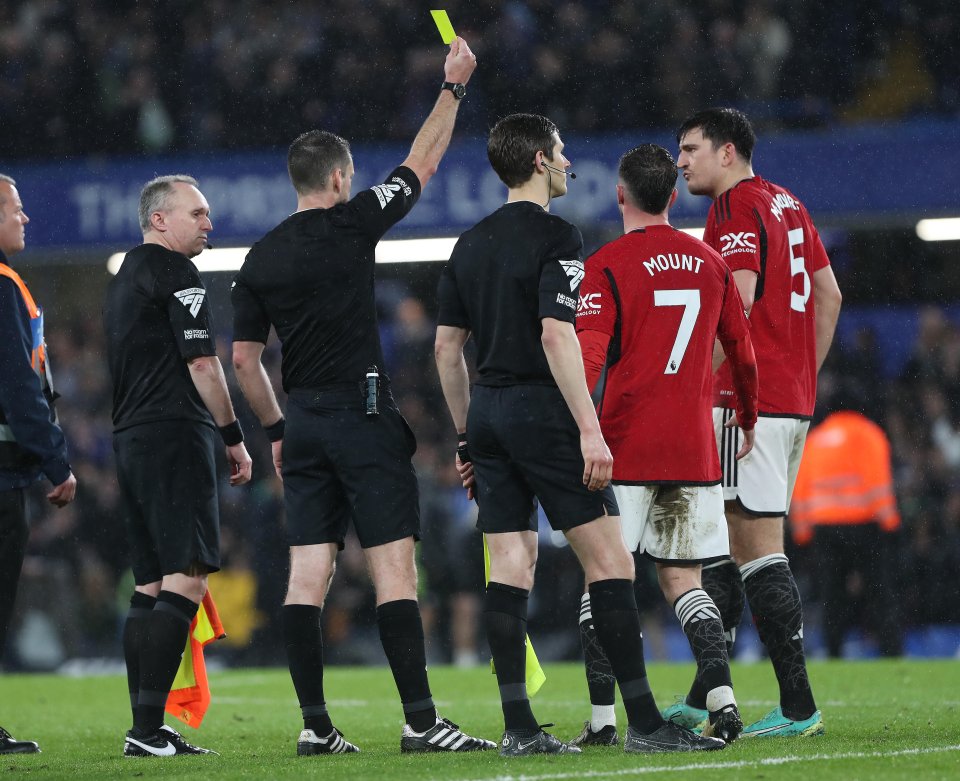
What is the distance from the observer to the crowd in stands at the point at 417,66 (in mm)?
13711

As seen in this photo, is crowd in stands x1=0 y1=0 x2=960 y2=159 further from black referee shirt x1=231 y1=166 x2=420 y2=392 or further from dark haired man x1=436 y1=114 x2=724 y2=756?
dark haired man x1=436 y1=114 x2=724 y2=756

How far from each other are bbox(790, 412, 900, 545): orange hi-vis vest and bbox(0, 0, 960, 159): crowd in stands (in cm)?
383

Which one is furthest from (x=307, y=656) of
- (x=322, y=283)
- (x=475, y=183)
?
(x=475, y=183)

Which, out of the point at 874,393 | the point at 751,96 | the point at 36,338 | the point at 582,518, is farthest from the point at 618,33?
the point at 582,518

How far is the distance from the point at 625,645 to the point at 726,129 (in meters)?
2.05

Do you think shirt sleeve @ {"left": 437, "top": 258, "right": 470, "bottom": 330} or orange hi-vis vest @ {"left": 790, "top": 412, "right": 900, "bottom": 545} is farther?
orange hi-vis vest @ {"left": 790, "top": 412, "right": 900, "bottom": 545}

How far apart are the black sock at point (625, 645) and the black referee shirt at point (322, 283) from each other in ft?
3.73

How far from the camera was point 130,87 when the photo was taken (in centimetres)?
1518

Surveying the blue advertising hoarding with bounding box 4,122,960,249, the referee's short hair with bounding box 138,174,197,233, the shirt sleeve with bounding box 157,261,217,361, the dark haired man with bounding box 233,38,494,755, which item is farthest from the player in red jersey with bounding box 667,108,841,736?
the blue advertising hoarding with bounding box 4,122,960,249

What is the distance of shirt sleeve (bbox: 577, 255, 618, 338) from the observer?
471 centimetres

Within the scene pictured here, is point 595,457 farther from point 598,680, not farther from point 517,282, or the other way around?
point 598,680

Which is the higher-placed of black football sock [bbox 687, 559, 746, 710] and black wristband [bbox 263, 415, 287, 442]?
black wristband [bbox 263, 415, 287, 442]

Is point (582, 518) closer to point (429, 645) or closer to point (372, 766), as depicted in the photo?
point (372, 766)

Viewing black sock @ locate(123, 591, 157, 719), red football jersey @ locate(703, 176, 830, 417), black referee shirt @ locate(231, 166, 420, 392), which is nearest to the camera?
black referee shirt @ locate(231, 166, 420, 392)
